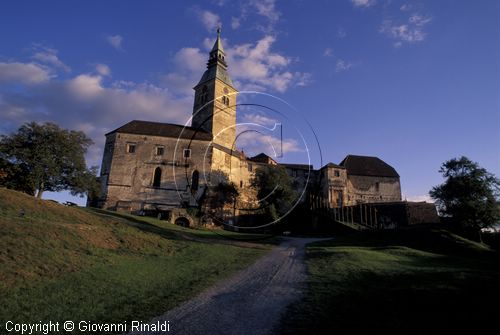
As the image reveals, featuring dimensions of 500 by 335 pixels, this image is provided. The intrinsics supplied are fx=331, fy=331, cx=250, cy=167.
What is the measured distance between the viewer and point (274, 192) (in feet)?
164

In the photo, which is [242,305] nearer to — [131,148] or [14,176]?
[14,176]

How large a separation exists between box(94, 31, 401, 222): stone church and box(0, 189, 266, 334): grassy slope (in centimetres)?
2257

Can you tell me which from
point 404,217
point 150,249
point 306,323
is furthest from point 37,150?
point 404,217

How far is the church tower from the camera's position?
59.8 metres

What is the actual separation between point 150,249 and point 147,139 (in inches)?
1370

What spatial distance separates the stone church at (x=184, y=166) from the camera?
50.4 metres

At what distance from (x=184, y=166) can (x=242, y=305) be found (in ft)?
142

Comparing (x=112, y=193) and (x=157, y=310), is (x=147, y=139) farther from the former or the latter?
(x=157, y=310)

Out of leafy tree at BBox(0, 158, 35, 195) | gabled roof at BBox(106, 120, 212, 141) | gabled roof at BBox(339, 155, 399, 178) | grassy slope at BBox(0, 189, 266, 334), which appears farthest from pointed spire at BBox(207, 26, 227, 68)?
grassy slope at BBox(0, 189, 266, 334)

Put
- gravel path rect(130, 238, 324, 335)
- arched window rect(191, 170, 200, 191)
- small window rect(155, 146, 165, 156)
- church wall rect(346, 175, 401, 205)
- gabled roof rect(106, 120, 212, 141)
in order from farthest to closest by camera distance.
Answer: church wall rect(346, 175, 401, 205), gabled roof rect(106, 120, 212, 141), small window rect(155, 146, 165, 156), arched window rect(191, 170, 200, 191), gravel path rect(130, 238, 324, 335)

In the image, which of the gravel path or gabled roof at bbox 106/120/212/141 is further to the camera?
gabled roof at bbox 106/120/212/141

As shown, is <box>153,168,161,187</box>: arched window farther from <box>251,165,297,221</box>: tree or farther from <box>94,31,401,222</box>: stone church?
<box>251,165,297,221</box>: tree

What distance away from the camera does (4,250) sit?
13977mm

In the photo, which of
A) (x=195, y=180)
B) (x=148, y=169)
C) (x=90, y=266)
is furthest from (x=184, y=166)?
(x=90, y=266)
